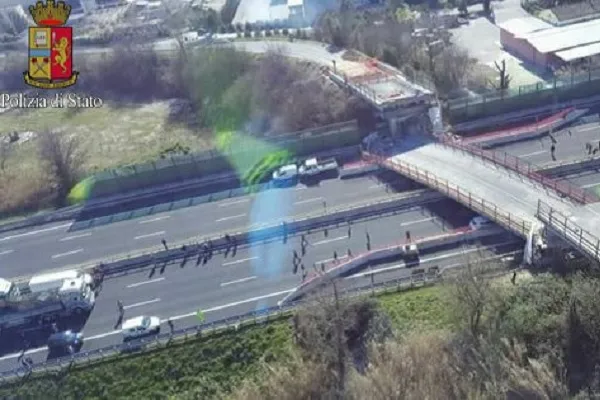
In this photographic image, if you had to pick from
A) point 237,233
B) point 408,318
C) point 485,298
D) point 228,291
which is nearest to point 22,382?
point 228,291

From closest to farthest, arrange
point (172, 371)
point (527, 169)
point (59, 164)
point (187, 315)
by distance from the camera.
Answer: point (172, 371)
point (187, 315)
point (527, 169)
point (59, 164)

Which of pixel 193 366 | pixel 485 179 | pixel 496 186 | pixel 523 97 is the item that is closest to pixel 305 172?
pixel 485 179

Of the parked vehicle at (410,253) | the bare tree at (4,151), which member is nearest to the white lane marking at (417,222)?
the parked vehicle at (410,253)

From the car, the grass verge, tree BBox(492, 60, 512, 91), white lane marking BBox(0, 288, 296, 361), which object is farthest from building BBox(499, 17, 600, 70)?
the car

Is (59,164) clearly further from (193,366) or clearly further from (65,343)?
(193,366)

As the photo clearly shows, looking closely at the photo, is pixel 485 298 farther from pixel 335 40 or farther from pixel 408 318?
pixel 335 40

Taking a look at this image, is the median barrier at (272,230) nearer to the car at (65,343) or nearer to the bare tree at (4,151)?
the car at (65,343)
